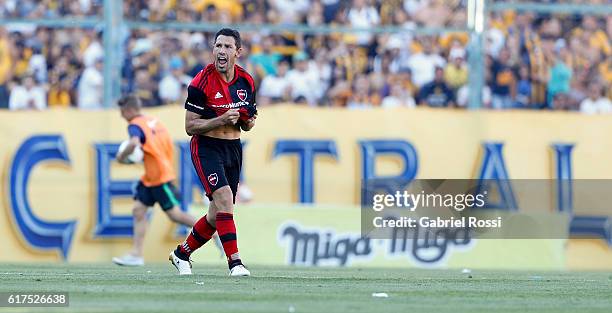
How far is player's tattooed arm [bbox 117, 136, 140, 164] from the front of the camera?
15.6m

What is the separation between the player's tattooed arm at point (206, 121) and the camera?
34.1 feet

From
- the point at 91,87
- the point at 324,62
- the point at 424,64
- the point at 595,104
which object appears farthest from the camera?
the point at 595,104

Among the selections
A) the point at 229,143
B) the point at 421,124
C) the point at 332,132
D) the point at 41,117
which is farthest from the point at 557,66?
the point at 229,143

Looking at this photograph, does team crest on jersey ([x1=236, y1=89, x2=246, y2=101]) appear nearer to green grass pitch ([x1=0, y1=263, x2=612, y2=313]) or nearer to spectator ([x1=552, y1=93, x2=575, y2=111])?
green grass pitch ([x1=0, y1=263, x2=612, y2=313])

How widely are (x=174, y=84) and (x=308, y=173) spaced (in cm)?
220

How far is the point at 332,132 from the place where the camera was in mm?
17641

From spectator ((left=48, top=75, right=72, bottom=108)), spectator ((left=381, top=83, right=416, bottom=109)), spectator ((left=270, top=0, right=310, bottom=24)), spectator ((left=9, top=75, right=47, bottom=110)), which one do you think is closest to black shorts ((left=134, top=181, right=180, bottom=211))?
spectator ((left=48, top=75, right=72, bottom=108))

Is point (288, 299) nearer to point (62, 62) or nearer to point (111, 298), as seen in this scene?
point (111, 298)

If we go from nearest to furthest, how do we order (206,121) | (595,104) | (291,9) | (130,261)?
(206,121) → (130,261) → (595,104) → (291,9)

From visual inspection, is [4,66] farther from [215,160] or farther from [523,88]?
[215,160]

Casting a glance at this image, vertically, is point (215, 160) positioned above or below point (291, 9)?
below

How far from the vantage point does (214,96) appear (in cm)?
1062

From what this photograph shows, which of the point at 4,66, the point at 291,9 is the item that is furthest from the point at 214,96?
the point at 291,9

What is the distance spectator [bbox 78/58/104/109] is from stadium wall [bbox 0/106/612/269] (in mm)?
162
